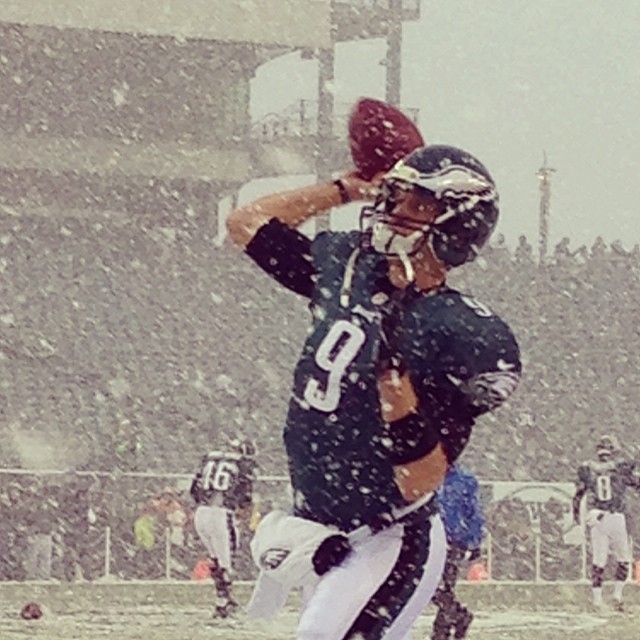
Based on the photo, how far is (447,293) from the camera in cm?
418

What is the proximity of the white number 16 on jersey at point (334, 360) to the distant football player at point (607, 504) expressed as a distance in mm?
12231

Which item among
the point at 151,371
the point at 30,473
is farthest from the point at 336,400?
the point at 151,371

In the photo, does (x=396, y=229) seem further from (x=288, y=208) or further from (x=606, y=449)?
(x=606, y=449)

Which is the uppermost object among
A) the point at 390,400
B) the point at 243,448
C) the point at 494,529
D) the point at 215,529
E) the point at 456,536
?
the point at 390,400

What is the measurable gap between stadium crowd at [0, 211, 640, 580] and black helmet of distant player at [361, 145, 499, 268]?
51.8 ft

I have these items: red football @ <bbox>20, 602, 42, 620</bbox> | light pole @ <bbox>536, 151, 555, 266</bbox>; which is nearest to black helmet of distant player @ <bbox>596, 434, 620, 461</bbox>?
red football @ <bbox>20, 602, 42, 620</bbox>

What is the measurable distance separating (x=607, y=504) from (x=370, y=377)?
1293 cm

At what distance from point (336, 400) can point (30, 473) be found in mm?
14596

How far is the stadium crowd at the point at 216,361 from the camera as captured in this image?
22.0 metres

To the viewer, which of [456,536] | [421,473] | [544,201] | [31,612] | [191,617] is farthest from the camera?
[544,201]

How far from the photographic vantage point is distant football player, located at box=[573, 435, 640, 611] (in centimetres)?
1625

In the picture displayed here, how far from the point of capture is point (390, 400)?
4031 mm

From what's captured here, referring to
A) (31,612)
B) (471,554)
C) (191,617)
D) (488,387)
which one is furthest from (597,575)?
(488,387)

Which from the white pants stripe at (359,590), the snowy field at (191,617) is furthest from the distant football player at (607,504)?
the white pants stripe at (359,590)
